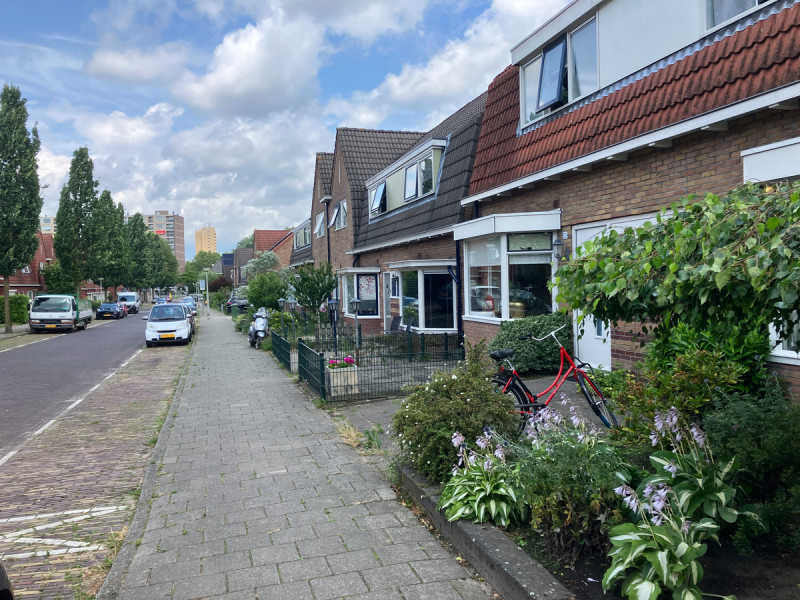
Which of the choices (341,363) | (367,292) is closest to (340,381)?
(341,363)

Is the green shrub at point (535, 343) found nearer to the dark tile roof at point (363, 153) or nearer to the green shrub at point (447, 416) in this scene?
the green shrub at point (447, 416)

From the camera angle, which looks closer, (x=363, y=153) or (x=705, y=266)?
(x=705, y=266)

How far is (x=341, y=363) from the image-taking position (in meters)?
9.92

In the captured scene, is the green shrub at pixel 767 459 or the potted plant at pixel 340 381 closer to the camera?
the green shrub at pixel 767 459

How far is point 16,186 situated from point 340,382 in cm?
2692

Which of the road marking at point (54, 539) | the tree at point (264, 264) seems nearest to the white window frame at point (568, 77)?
the road marking at point (54, 539)

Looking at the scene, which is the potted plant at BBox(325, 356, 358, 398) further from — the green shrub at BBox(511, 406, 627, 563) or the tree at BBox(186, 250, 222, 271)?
the tree at BBox(186, 250, 222, 271)

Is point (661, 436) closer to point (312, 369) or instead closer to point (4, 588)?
point (4, 588)

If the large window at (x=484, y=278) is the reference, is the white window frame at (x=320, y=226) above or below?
above

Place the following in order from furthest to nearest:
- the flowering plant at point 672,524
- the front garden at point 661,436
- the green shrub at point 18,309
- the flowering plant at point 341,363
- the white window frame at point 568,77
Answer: the green shrub at point 18,309 < the flowering plant at point 341,363 < the white window frame at point 568,77 < the flowering plant at point 672,524 < the front garden at point 661,436

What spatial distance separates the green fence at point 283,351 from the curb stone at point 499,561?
31.6 ft

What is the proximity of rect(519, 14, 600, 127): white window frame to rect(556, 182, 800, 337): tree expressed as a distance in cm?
677

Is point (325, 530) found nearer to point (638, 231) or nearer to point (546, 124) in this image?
point (638, 231)

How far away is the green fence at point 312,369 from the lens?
9516mm
